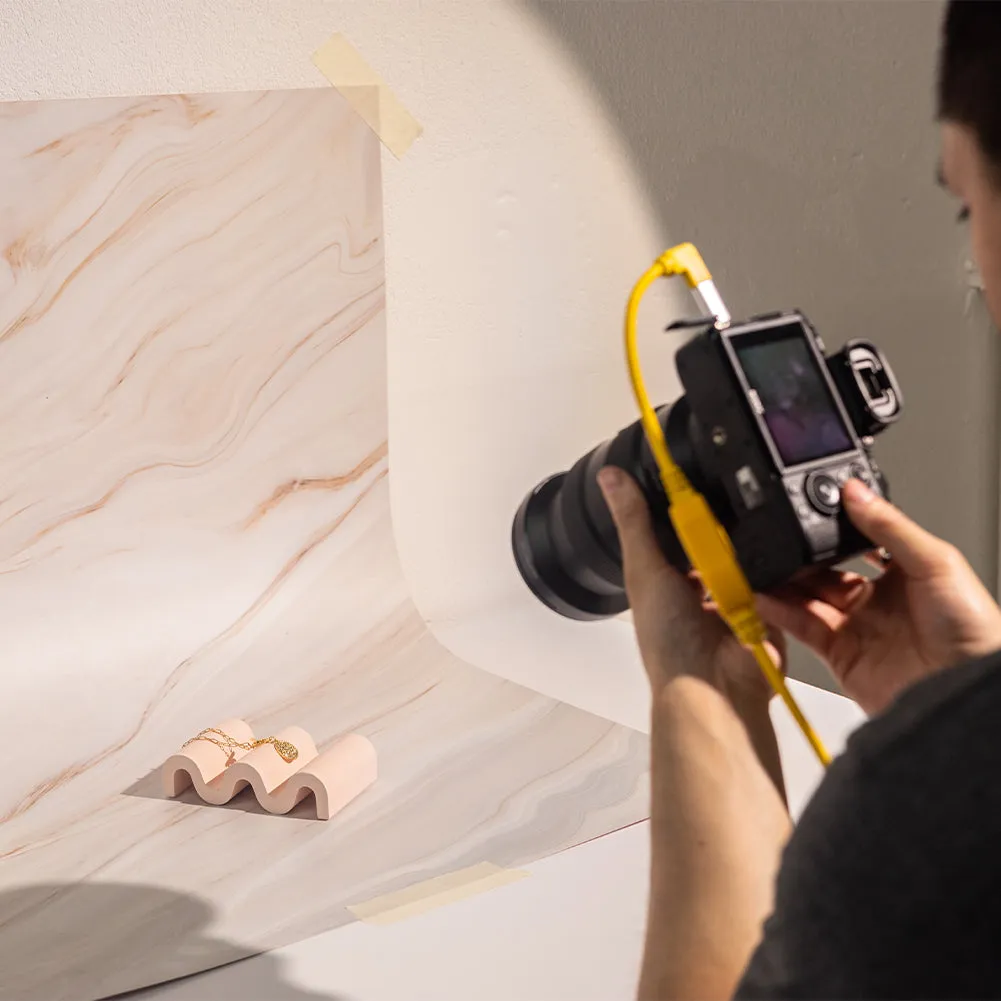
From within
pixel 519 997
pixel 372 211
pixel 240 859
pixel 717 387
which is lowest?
pixel 519 997

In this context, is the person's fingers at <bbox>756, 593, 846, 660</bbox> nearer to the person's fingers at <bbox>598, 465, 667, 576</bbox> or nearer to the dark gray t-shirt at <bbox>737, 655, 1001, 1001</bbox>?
the person's fingers at <bbox>598, 465, 667, 576</bbox>

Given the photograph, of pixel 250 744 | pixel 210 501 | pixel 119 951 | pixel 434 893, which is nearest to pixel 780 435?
pixel 434 893

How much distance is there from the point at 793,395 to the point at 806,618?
191 mm

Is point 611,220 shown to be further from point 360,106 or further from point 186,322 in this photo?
point 186,322

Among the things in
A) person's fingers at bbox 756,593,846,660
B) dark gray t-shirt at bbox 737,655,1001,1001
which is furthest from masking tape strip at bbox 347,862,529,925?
dark gray t-shirt at bbox 737,655,1001,1001

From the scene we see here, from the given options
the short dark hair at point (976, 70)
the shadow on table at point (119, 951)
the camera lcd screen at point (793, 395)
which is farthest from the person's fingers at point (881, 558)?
the shadow on table at point (119, 951)

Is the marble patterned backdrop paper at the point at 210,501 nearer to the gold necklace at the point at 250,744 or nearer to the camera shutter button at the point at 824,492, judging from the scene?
the gold necklace at the point at 250,744

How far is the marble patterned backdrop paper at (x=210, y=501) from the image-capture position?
1.33m

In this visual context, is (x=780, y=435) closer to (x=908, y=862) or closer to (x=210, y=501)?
(x=908, y=862)

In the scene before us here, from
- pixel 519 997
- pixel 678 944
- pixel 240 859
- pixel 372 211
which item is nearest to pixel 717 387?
pixel 678 944

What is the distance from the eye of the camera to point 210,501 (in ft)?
5.45

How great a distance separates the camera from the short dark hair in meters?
0.56

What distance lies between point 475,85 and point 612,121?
223mm

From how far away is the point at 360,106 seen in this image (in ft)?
5.47
